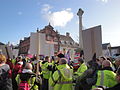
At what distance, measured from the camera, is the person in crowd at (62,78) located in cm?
520

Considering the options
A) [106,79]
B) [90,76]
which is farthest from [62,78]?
→ [106,79]

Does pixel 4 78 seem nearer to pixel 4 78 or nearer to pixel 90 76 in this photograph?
pixel 4 78

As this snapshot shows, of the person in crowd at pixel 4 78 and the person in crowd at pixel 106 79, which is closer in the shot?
the person in crowd at pixel 106 79

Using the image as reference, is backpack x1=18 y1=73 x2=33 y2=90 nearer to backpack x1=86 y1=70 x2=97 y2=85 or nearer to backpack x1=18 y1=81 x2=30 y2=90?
backpack x1=18 y1=81 x2=30 y2=90

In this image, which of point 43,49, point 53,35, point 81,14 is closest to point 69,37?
point 53,35

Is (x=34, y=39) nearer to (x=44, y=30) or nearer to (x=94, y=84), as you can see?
(x=94, y=84)

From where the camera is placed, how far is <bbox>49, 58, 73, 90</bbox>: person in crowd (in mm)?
5195

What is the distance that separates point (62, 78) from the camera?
5.25 m

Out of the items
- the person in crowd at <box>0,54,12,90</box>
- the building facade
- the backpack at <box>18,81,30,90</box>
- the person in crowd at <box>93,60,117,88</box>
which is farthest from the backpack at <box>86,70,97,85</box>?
the building facade

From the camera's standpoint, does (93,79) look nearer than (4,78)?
No

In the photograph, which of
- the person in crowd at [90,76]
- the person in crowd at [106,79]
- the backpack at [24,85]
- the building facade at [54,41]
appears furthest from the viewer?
the building facade at [54,41]

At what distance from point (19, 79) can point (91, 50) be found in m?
2.31

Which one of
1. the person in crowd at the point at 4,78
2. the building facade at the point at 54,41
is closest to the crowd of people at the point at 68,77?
the person in crowd at the point at 4,78

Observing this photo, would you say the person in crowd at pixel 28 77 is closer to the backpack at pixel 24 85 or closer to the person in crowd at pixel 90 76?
the backpack at pixel 24 85
